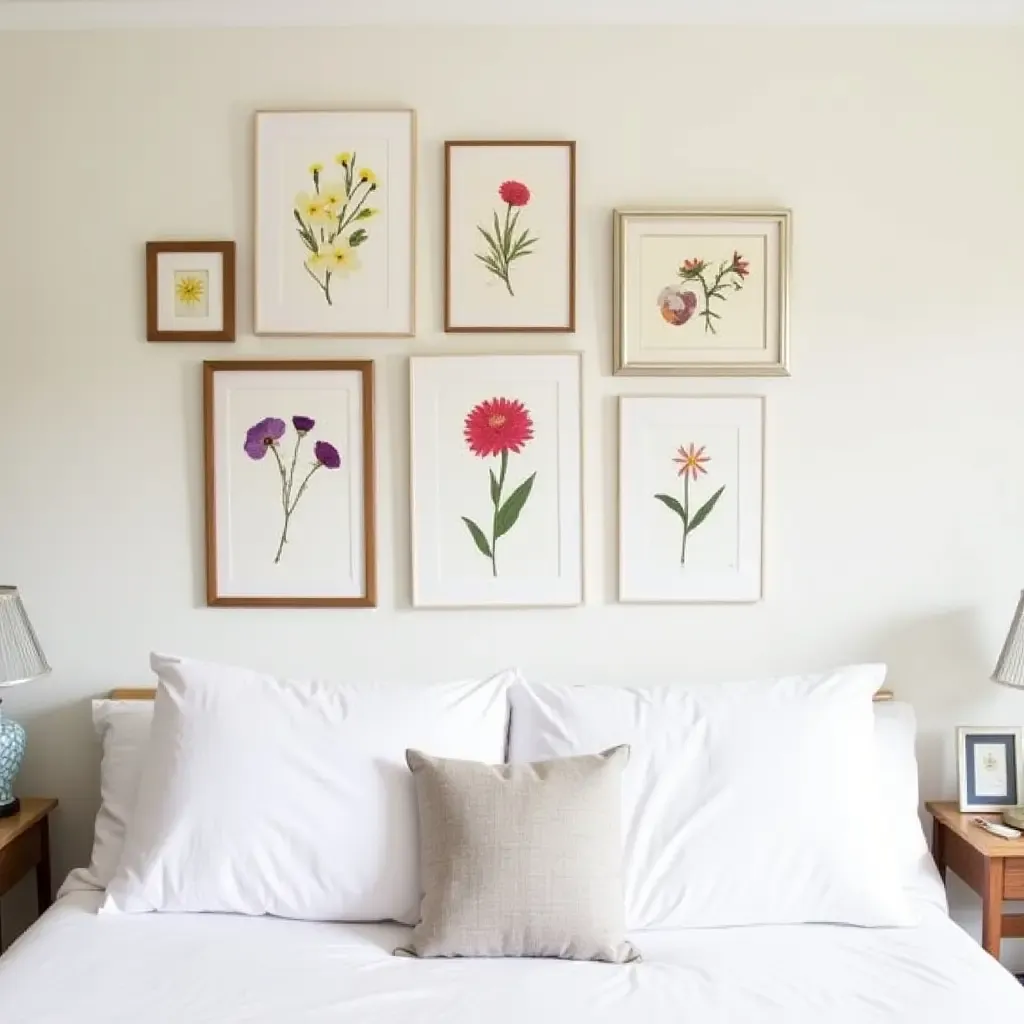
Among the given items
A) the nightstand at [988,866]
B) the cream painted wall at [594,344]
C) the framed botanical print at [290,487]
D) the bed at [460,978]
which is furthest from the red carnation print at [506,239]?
the nightstand at [988,866]

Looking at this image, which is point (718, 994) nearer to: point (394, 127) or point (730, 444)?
point (730, 444)

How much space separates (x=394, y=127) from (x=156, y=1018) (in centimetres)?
190

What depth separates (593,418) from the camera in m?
2.47

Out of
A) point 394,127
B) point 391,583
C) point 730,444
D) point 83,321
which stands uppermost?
point 394,127

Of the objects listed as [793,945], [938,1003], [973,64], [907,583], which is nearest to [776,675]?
[907,583]

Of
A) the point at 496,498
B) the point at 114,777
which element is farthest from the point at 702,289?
the point at 114,777

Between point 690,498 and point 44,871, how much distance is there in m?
1.77

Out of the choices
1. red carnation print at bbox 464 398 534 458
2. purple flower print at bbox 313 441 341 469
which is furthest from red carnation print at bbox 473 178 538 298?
purple flower print at bbox 313 441 341 469

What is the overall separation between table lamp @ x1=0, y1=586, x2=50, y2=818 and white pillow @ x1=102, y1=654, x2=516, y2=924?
379 mm

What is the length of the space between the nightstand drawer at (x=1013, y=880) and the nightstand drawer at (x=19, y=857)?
2.12m

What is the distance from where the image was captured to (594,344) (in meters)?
2.46

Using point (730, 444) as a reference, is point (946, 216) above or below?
above

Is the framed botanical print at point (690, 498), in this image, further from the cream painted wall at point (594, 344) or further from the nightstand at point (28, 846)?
the nightstand at point (28, 846)

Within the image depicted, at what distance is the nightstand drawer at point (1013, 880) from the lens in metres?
2.14
